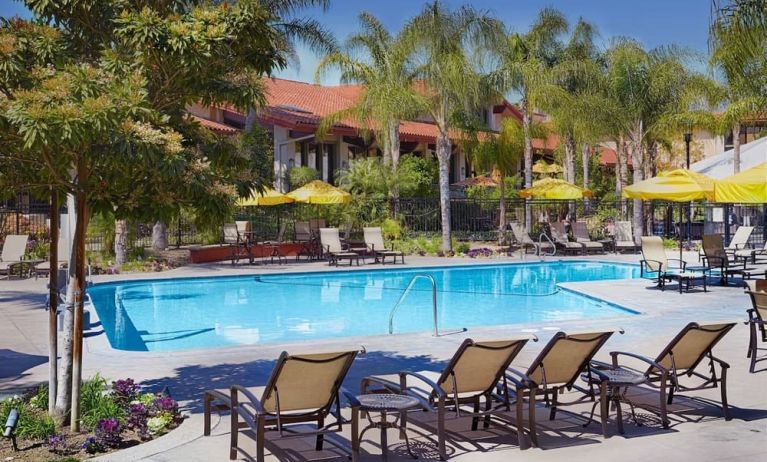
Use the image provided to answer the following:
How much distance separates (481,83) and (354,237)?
6769mm

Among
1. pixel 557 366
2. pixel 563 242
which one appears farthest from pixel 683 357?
pixel 563 242

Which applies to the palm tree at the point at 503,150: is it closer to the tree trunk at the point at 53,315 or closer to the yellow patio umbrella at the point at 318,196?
the yellow patio umbrella at the point at 318,196

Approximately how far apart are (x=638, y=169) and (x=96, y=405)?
25.5 meters

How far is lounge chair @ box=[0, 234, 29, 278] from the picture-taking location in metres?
21.0

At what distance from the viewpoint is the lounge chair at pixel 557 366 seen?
663cm

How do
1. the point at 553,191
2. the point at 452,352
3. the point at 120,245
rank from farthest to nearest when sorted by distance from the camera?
the point at 553,191 → the point at 120,245 → the point at 452,352

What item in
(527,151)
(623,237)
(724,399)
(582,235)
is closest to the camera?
(724,399)

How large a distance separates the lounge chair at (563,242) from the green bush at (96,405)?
21.2 m

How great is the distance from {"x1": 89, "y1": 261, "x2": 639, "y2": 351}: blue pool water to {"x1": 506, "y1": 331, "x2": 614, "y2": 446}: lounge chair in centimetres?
717

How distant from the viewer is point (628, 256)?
26719mm

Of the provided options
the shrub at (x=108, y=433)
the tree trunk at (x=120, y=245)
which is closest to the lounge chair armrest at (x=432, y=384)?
the shrub at (x=108, y=433)

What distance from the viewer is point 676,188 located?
17.2 meters

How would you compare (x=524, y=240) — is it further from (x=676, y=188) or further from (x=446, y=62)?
(x=676, y=188)

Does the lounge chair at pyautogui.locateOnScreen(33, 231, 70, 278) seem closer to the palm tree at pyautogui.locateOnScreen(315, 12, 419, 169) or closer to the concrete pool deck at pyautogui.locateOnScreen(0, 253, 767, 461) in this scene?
the concrete pool deck at pyautogui.locateOnScreen(0, 253, 767, 461)
